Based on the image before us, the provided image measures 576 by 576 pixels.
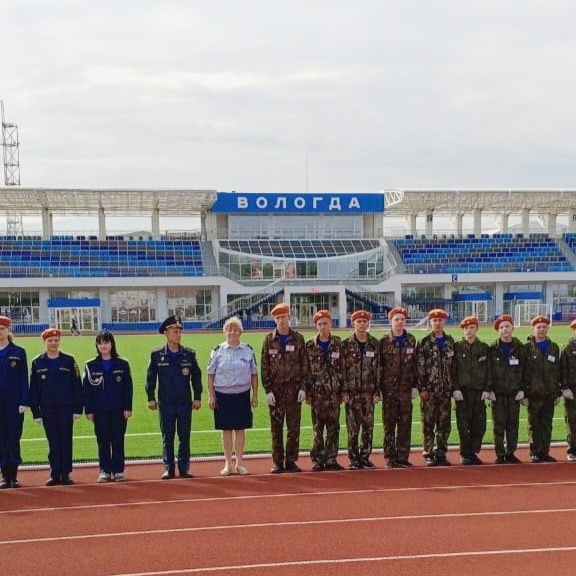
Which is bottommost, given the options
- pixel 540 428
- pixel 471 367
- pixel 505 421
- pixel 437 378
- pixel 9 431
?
pixel 540 428

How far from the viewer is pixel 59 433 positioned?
293 inches

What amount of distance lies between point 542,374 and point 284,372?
10.5 feet

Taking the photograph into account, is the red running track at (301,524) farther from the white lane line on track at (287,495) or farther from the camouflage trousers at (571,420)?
the camouflage trousers at (571,420)

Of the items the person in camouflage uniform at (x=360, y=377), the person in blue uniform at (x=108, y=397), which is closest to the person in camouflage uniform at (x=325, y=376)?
the person in camouflage uniform at (x=360, y=377)

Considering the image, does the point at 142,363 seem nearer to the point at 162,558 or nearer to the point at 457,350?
the point at 457,350

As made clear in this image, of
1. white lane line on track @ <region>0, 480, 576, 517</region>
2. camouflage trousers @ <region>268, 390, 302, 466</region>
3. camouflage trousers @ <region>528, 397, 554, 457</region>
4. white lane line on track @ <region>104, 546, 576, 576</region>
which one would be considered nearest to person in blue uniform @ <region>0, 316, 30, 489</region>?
white lane line on track @ <region>0, 480, 576, 517</region>

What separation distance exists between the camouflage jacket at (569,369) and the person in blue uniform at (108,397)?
5.25 m

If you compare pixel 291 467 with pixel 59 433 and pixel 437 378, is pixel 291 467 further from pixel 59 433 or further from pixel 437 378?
pixel 59 433

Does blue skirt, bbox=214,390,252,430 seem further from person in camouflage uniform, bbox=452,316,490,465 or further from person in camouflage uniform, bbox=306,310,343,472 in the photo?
person in camouflage uniform, bbox=452,316,490,465

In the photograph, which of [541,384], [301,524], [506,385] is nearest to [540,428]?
[541,384]

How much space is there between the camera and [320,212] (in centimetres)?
4866

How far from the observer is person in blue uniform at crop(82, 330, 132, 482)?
7449 mm

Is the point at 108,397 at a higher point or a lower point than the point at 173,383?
lower

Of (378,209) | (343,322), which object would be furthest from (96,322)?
(378,209)
